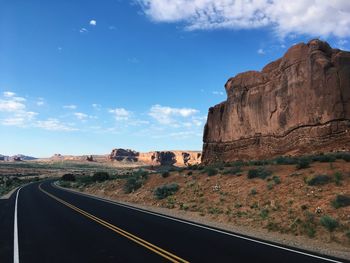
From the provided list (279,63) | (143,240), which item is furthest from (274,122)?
(143,240)

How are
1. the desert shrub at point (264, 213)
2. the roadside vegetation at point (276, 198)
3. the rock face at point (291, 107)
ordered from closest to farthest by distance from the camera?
the roadside vegetation at point (276, 198)
the desert shrub at point (264, 213)
the rock face at point (291, 107)

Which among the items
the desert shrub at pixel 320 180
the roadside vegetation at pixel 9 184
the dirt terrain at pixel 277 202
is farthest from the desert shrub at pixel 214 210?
the roadside vegetation at pixel 9 184

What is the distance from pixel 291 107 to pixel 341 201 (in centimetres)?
3499

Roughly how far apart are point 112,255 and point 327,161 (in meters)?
20.0

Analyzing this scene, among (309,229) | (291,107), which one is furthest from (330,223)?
(291,107)

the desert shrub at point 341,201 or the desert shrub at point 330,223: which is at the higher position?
the desert shrub at point 341,201

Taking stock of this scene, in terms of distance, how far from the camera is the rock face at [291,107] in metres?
43.8

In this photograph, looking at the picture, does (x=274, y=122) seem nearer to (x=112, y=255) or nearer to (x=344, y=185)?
(x=344, y=185)

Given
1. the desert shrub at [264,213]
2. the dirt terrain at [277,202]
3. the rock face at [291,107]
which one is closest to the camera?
the dirt terrain at [277,202]

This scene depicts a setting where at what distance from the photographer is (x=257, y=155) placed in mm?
55062

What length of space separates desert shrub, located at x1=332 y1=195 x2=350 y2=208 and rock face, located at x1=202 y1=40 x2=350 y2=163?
2475cm

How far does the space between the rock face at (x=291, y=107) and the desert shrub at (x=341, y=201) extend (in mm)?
24754

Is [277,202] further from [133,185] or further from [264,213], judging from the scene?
[133,185]

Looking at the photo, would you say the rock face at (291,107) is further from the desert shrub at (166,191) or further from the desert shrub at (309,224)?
the desert shrub at (309,224)
